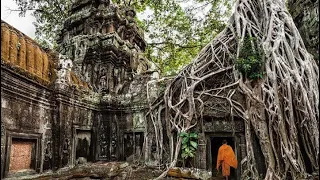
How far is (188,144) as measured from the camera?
5.15 metres

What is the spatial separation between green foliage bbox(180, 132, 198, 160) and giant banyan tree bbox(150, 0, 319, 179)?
12 centimetres

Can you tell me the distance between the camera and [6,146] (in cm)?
392

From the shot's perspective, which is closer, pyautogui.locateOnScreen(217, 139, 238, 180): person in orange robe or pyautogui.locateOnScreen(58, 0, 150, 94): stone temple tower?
pyautogui.locateOnScreen(217, 139, 238, 180): person in orange robe

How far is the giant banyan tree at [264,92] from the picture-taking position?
4523mm

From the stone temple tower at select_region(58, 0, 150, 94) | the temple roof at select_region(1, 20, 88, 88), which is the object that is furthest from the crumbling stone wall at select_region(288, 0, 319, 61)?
the temple roof at select_region(1, 20, 88, 88)

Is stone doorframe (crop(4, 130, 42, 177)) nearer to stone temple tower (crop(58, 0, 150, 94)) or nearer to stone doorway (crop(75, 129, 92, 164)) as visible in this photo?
stone doorway (crop(75, 129, 92, 164))

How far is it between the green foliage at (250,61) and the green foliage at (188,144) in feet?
5.83

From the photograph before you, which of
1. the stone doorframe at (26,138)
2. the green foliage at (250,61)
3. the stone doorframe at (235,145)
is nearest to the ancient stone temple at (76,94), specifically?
the stone doorframe at (26,138)

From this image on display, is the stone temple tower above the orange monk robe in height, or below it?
above

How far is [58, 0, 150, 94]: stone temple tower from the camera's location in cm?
717

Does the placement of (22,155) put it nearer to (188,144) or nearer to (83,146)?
(83,146)

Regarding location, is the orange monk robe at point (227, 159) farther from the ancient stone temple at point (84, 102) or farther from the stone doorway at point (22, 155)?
the stone doorway at point (22, 155)

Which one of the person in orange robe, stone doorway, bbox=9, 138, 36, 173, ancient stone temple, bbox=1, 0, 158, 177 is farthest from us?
the person in orange robe

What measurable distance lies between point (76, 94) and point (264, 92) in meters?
4.38
